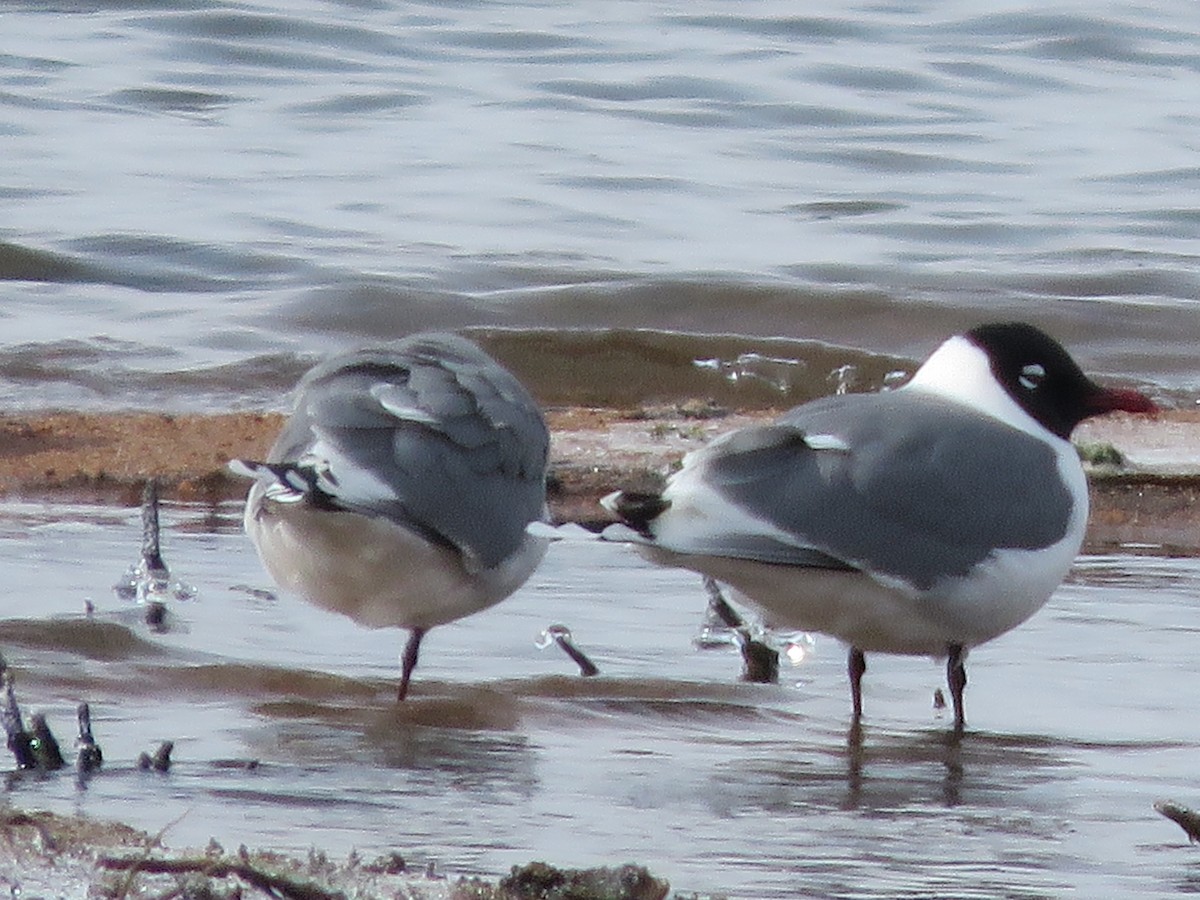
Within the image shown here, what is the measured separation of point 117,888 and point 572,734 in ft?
5.12

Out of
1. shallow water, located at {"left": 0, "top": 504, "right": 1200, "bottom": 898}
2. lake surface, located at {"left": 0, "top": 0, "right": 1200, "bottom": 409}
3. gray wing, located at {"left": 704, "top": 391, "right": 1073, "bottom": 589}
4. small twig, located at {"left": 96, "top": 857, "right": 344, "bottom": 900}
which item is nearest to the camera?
small twig, located at {"left": 96, "top": 857, "right": 344, "bottom": 900}

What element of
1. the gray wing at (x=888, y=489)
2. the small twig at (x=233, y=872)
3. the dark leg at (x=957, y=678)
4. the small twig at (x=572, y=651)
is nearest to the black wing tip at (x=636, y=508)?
the gray wing at (x=888, y=489)

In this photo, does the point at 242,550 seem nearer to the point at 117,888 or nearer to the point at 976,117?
the point at 117,888

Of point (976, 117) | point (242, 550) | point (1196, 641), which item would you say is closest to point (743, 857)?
point (1196, 641)

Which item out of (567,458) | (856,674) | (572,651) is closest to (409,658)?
(572,651)

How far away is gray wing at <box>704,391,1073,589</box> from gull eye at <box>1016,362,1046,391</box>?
416 mm

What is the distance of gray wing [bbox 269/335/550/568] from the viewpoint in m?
4.43

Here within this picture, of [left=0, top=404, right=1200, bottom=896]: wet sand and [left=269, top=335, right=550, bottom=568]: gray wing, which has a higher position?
[left=269, top=335, right=550, bottom=568]: gray wing

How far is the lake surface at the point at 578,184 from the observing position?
10125mm

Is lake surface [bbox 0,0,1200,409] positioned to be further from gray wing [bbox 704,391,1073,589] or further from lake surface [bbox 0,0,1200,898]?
gray wing [bbox 704,391,1073,589]

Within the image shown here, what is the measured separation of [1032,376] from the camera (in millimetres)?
5148

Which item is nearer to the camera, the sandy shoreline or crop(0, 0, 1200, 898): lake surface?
crop(0, 0, 1200, 898): lake surface

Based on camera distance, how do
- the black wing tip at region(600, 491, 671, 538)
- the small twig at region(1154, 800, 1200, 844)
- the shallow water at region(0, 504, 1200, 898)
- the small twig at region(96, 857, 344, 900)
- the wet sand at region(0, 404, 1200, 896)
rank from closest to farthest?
the small twig at region(96, 857, 344, 900) → the small twig at region(1154, 800, 1200, 844) → the shallow water at region(0, 504, 1200, 898) → the black wing tip at region(600, 491, 671, 538) → the wet sand at region(0, 404, 1200, 896)

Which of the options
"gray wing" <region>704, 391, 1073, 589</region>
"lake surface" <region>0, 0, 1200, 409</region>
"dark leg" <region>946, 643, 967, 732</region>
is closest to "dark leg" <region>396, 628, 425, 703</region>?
"gray wing" <region>704, 391, 1073, 589</region>
